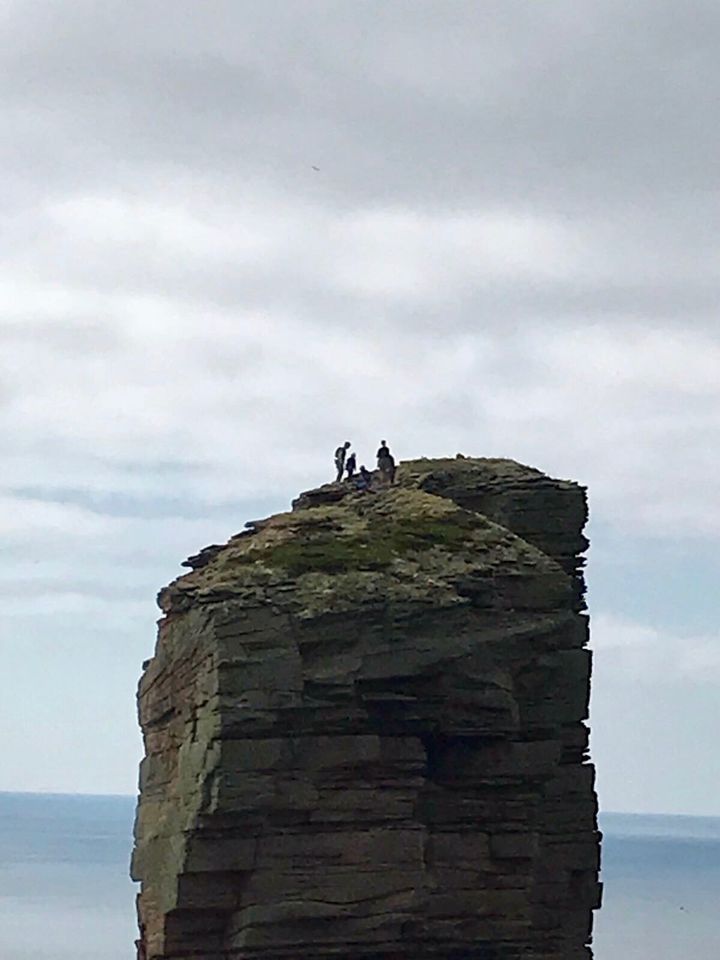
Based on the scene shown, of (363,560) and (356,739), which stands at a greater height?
(363,560)

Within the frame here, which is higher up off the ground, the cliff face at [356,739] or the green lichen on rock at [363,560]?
the green lichen on rock at [363,560]

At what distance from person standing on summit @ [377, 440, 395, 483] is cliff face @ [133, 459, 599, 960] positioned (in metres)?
5.00

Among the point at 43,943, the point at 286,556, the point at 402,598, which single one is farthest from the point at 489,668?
the point at 43,943

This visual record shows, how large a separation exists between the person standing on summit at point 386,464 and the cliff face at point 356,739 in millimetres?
4999

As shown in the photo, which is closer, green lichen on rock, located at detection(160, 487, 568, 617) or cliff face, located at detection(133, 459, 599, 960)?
cliff face, located at detection(133, 459, 599, 960)

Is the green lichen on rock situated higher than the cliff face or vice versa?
the green lichen on rock

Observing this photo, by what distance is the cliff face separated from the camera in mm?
40719

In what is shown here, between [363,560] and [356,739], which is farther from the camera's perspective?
[363,560]

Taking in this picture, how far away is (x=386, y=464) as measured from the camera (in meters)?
51.8

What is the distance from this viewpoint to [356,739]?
41281 millimetres

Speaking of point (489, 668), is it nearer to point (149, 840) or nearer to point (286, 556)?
point (286, 556)

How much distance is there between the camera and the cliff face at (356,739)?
4072cm

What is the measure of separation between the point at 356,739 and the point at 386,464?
12075 millimetres

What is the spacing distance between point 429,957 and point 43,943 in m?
126
